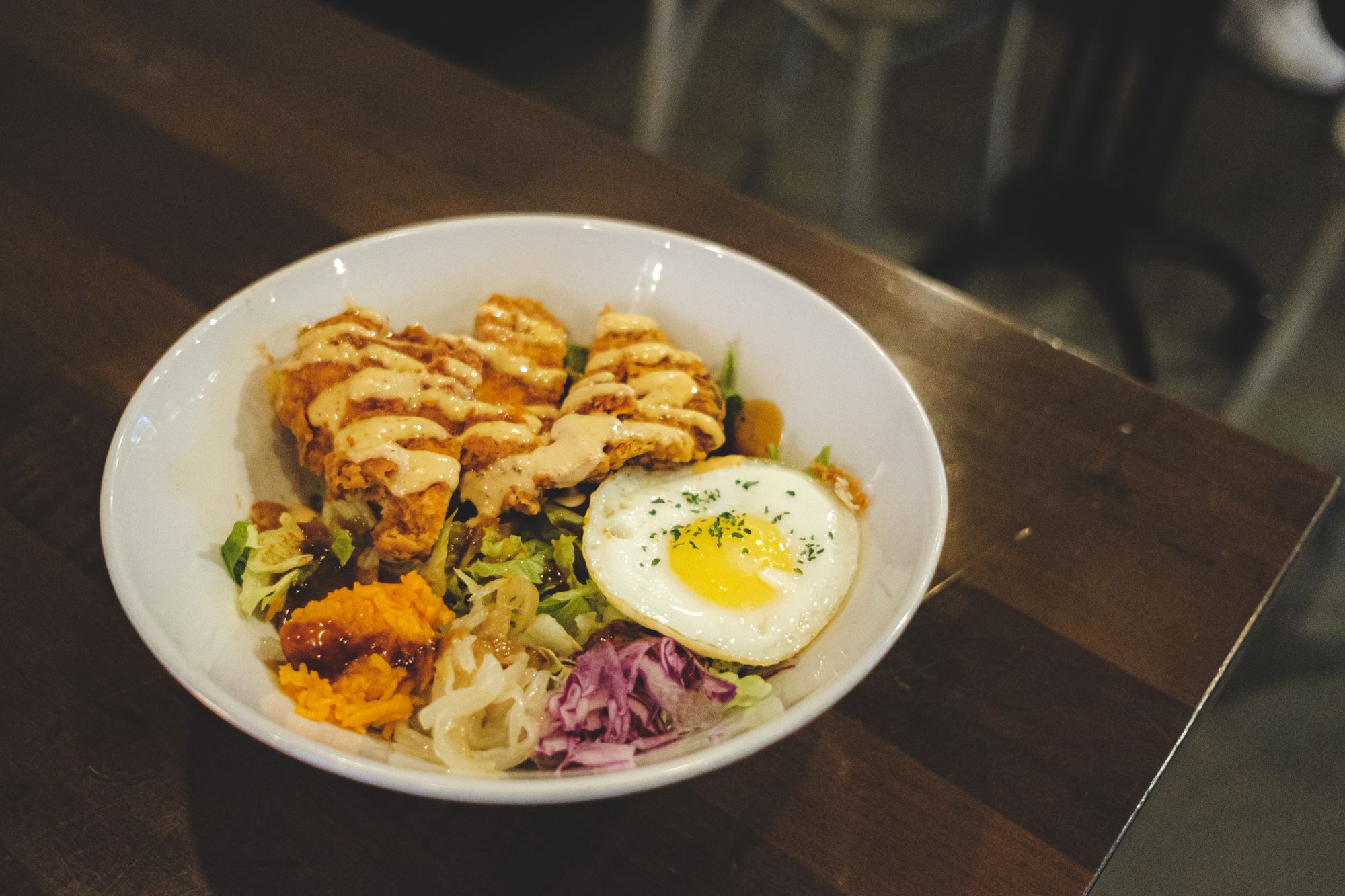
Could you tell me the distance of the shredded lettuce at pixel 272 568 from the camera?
138 cm

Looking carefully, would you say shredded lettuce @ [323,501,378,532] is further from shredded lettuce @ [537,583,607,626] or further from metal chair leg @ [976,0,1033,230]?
metal chair leg @ [976,0,1033,230]

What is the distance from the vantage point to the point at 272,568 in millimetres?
1423

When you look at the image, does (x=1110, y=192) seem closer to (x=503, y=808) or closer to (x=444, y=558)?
(x=444, y=558)

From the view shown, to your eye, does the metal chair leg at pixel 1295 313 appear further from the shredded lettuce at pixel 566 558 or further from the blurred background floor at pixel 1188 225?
the shredded lettuce at pixel 566 558

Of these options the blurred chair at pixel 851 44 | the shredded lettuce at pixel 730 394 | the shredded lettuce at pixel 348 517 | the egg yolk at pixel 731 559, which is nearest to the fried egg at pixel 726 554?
the egg yolk at pixel 731 559

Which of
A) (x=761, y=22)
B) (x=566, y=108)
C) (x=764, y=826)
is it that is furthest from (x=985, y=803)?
(x=761, y=22)

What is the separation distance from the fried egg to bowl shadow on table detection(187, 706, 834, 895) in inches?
9.4

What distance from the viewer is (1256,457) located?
6.09ft

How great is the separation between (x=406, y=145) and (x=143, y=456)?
136 centimetres

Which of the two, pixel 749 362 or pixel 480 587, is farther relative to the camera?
pixel 749 362

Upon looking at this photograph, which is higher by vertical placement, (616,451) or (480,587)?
(616,451)

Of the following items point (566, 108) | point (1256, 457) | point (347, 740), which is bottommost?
point (566, 108)

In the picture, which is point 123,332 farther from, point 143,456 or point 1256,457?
point 1256,457

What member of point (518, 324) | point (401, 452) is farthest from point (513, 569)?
point (518, 324)
